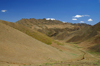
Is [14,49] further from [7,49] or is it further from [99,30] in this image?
[99,30]

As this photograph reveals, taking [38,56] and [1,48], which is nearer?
[1,48]

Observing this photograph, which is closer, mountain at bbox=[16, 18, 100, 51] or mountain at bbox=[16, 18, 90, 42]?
mountain at bbox=[16, 18, 100, 51]

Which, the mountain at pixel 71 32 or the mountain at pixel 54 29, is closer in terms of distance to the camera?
the mountain at pixel 71 32

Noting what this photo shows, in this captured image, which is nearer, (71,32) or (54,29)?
(71,32)

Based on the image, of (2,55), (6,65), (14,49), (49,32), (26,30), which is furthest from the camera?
(49,32)

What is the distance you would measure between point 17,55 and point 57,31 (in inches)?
2875

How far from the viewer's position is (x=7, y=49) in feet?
37.2

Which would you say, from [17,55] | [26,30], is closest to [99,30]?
[26,30]

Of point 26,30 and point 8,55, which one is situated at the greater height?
point 26,30

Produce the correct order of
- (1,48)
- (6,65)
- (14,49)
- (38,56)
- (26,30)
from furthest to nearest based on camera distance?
1. (26,30)
2. (38,56)
3. (14,49)
4. (1,48)
5. (6,65)

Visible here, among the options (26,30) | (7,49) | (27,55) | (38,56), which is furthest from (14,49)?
(26,30)

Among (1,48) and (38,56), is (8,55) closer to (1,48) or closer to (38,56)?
(1,48)

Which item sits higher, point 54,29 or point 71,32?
point 54,29

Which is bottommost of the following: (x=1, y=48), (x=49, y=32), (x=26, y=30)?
(x=1, y=48)
